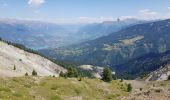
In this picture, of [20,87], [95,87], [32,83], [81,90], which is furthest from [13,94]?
[95,87]

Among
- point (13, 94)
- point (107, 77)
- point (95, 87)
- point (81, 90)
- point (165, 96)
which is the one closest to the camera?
point (165, 96)

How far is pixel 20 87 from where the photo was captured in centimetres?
5628

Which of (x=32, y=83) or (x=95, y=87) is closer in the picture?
(x=32, y=83)

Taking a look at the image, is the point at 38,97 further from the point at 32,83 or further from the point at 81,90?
the point at 81,90

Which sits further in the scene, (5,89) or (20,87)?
(20,87)

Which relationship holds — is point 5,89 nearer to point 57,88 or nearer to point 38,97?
point 38,97

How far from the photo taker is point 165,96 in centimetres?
3838

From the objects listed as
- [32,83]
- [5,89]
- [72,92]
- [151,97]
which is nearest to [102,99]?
[72,92]

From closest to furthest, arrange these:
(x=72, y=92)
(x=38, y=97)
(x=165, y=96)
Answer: (x=165, y=96), (x=38, y=97), (x=72, y=92)

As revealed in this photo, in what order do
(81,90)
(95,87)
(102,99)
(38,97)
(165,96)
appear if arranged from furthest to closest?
(95,87) < (81,90) < (102,99) < (38,97) < (165,96)

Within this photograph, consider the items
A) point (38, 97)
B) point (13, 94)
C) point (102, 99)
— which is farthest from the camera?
point (102, 99)

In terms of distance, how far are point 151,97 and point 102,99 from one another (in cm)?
2221

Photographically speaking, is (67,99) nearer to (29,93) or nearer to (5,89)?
(29,93)

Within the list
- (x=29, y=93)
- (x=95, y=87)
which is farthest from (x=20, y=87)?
(x=95, y=87)
